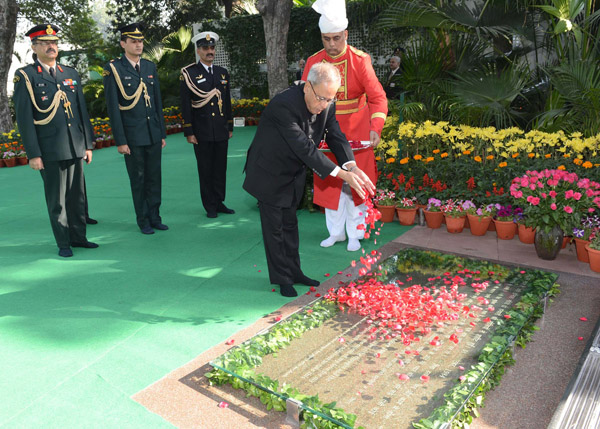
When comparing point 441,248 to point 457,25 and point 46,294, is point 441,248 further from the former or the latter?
point 46,294

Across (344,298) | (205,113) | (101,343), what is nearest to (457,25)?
(205,113)

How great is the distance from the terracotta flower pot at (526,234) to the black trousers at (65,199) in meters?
4.04

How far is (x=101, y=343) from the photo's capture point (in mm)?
3158

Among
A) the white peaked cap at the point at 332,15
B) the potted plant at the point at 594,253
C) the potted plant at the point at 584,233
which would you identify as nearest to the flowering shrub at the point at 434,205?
the potted plant at the point at 584,233

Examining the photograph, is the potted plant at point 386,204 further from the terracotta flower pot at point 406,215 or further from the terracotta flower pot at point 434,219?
the terracotta flower pot at point 434,219

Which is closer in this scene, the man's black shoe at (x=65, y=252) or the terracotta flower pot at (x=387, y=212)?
the man's black shoe at (x=65, y=252)

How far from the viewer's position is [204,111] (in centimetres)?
570

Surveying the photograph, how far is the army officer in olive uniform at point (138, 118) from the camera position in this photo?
4.95 meters

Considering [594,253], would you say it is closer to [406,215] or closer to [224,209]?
[406,215]

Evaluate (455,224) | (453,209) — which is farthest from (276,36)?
(455,224)

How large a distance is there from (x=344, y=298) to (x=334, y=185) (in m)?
1.36

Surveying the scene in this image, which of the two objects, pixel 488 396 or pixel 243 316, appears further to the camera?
pixel 243 316

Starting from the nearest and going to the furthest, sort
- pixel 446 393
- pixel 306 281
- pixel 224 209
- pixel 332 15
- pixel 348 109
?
pixel 446 393, pixel 306 281, pixel 332 15, pixel 348 109, pixel 224 209

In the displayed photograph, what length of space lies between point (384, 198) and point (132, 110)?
2696 mm
